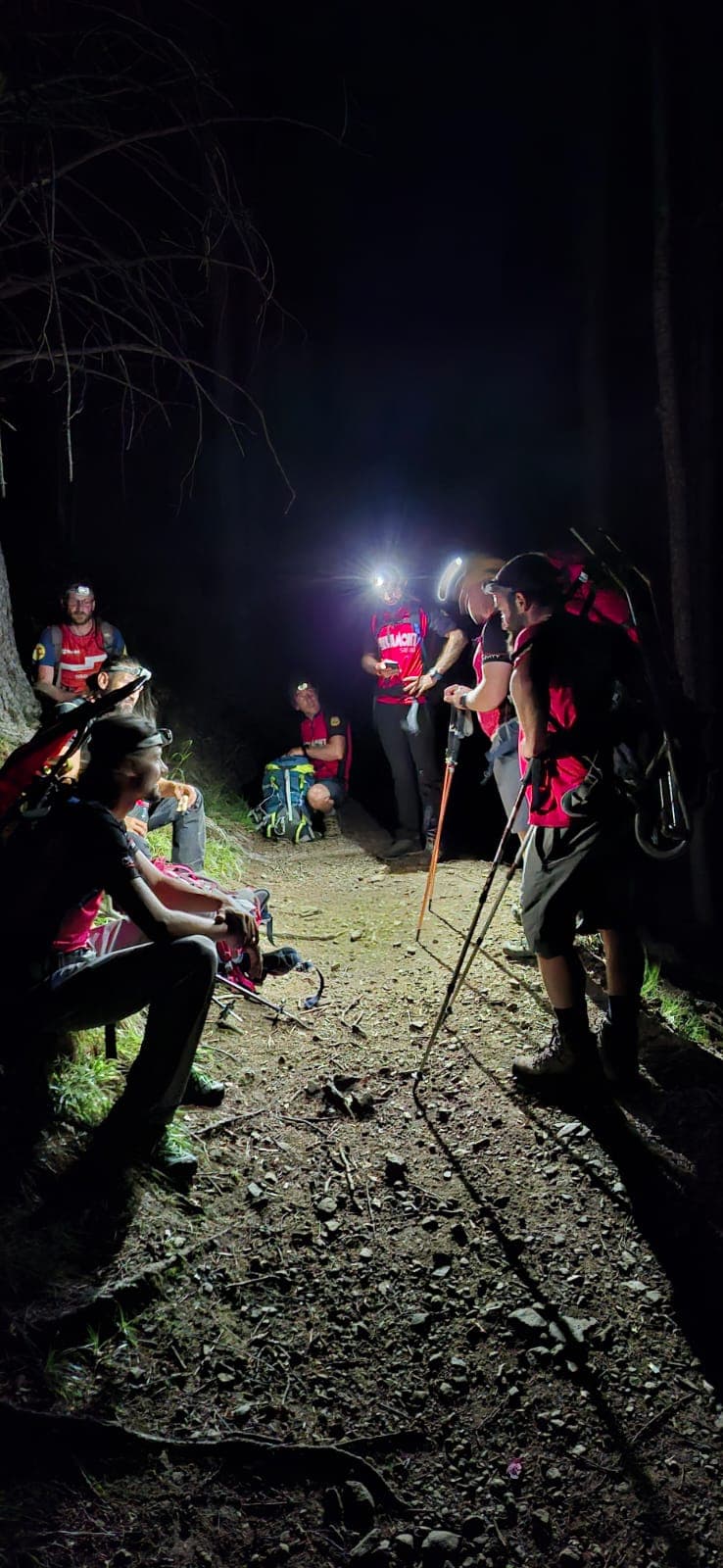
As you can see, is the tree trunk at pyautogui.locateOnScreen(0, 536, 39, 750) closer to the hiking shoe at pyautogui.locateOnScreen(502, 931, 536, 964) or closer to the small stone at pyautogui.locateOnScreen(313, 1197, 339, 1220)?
the hiking shoe at pyautogui.locateOnScreen(502, 931, 536, 964)

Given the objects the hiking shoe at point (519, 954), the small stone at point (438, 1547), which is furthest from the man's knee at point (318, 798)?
the small stone at point (438, 1547)

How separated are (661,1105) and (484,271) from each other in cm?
1484

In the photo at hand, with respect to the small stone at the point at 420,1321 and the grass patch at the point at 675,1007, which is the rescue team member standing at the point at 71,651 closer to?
the grass patch at the point at 675,1007

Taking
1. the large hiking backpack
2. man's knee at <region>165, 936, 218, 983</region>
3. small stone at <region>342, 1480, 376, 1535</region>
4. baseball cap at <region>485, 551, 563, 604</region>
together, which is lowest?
the large hiking backpack

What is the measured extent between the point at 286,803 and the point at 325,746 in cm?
102

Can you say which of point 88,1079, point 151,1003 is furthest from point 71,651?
point 151,1003

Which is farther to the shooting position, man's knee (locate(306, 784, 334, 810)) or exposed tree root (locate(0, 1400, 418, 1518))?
man's knee (locate(306, 784, 334, 810))

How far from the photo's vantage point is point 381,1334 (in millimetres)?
2705

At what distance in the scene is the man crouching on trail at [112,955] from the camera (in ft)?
9.91

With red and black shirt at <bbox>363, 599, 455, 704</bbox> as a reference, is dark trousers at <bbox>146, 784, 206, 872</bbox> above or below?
below

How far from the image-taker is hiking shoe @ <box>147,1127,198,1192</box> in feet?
10.6

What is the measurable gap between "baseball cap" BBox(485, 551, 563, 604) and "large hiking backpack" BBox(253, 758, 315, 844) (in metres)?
5.57

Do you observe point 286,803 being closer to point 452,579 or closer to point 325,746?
point 325,746

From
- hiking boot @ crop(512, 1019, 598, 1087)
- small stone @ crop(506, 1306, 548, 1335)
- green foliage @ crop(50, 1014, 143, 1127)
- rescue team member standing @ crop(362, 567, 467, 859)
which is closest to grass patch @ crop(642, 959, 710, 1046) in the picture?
hiking boot @ crop(512, 1019, 598, 1087)
